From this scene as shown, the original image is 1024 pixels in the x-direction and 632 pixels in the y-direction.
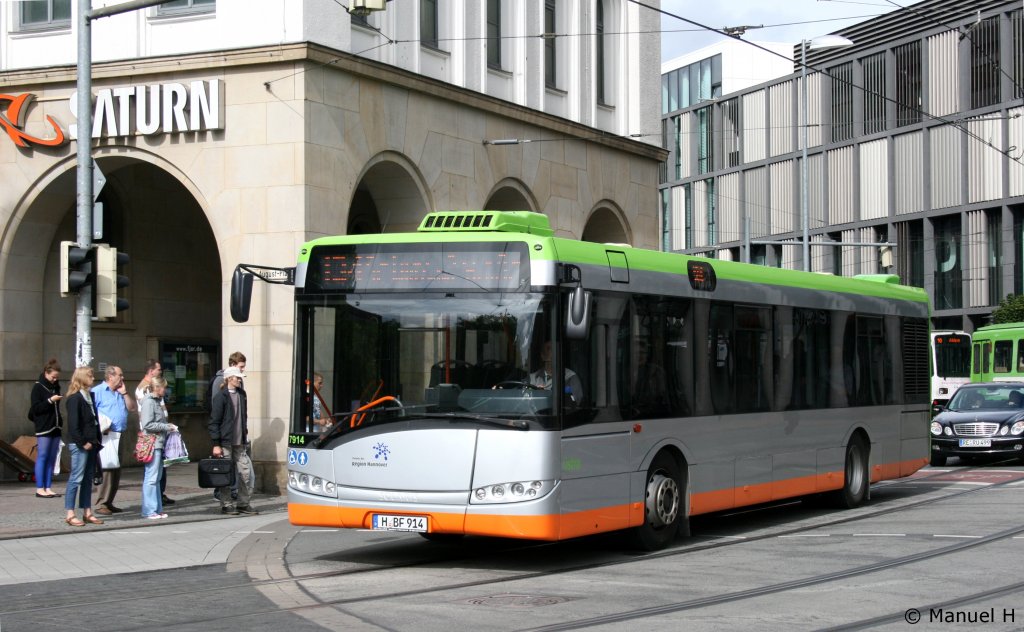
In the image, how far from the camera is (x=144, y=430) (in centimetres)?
A: 1616

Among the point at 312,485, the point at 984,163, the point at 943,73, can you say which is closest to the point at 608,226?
the point at 312,485

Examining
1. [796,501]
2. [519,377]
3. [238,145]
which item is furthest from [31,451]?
[519,377]

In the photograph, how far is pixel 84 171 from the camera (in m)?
16.5

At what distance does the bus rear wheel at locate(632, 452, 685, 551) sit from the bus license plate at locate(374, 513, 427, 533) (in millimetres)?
2298

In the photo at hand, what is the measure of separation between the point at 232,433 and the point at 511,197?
34.3ft

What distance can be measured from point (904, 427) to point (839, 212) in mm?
49901

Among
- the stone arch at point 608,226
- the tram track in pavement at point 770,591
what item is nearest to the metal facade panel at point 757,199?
the stone arch at point 608,226

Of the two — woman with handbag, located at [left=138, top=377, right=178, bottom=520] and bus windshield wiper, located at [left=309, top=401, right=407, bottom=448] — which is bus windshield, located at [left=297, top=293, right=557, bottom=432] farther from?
woman with handbag, located at [left=138, top=377, right=178, bottom=520]

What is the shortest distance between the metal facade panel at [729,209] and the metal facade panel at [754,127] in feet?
4.83

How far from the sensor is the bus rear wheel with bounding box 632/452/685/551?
12.7 meters

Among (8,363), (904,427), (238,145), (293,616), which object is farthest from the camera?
(8,363)

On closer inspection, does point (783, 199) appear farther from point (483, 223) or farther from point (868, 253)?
point (483, 223)

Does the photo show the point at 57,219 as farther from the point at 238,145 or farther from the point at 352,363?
the point at 352,363

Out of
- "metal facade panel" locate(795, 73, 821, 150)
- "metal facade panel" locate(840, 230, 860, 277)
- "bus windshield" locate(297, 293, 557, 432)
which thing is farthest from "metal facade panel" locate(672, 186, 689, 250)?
"bus windshield" locate(297, 293, 557, 432)
